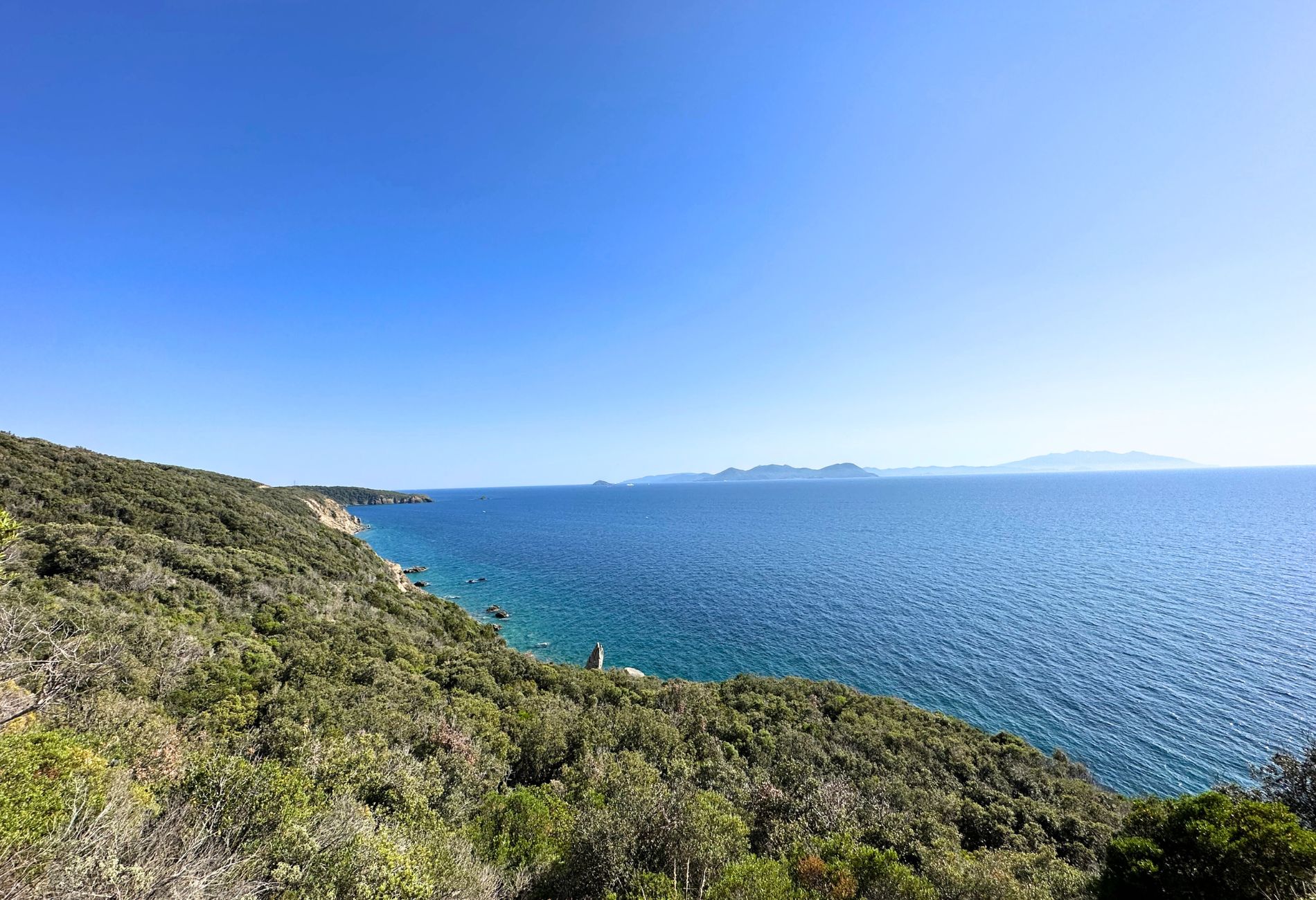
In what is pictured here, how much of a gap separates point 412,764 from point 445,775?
1711mm

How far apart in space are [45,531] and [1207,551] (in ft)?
421

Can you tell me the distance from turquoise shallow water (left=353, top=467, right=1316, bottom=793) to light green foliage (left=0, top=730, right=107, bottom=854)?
3469 cm

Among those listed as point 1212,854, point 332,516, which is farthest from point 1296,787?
point 332,516

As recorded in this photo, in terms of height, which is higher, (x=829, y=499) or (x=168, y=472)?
(x=168, y=472)

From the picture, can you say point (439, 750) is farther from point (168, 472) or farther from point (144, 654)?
point (168, 472)

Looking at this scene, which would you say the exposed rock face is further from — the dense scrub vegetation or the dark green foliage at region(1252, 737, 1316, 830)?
the dark green foliage at region(1252, 737, 1316, 830)

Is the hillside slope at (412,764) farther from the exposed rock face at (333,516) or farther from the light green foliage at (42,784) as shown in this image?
the exposed rock face at (333,516)

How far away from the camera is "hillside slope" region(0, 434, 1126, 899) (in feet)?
29.8

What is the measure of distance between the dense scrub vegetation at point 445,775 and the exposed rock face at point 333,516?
239 feet

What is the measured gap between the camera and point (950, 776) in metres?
22.9

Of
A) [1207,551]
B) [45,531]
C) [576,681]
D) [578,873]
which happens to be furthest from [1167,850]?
[1207,551]

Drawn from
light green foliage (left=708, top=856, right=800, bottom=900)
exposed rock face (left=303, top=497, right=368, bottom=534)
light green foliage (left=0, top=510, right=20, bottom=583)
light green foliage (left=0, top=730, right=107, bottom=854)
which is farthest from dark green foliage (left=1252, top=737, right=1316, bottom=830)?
exposed rock face (left=303, top=497, right=368, bottom=534)

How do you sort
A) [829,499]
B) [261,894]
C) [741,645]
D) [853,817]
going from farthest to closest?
1. [829,499]
2. [741,645]
3. [853,817]
4. [261,894]

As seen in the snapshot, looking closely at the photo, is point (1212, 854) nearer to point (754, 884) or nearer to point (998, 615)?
point (754, 884)
